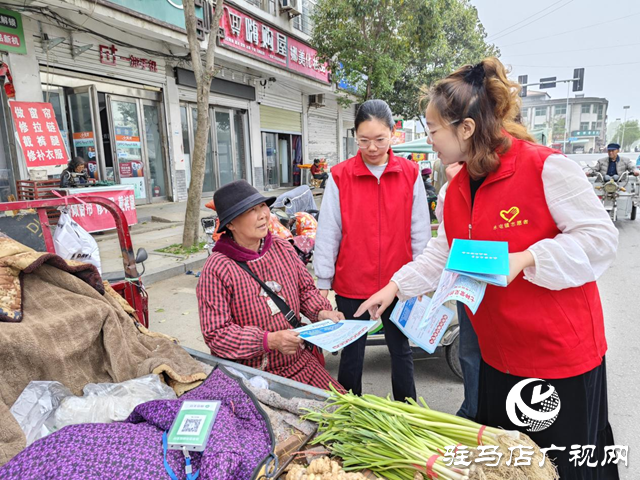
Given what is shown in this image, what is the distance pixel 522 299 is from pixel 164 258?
20.4 feet

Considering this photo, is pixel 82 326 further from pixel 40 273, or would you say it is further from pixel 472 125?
pixel 472 125

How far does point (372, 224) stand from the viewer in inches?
90.4

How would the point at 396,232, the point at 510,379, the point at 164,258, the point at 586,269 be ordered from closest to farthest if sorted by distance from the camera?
the point at 586,269 → the point at 510,379 → the point at 396,232 → the point at 164,258

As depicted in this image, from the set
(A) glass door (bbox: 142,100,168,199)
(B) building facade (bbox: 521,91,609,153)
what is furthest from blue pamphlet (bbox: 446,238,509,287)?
(B) building facade (bbox: 521,91,609,153)

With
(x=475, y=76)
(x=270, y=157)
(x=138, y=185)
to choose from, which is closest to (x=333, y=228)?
(x=475, y=76)

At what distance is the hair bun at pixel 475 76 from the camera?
134 centimetres

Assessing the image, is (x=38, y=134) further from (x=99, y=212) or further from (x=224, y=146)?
(x=224, y=146)

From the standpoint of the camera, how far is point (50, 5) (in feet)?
23.3

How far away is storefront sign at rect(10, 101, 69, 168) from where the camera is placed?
6.97m

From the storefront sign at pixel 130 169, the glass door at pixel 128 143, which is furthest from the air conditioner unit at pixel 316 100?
the storefront sign at pixel 130 169

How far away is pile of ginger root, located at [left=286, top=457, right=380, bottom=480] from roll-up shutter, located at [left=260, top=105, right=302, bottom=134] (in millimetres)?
14181

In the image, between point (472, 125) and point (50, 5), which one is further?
point (50, 5)

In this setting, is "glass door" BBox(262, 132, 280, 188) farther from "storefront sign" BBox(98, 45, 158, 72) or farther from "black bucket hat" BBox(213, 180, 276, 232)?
"black bucket hat" BBox(213, 180, 276, 232)

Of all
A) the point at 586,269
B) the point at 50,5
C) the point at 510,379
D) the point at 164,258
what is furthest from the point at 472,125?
the point at 50,5
